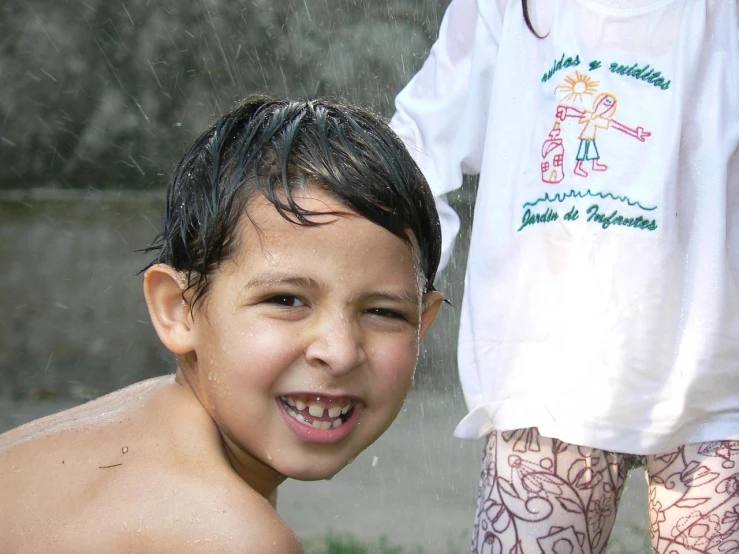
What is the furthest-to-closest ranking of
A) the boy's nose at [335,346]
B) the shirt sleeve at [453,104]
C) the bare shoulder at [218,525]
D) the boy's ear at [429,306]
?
the shirt sleeve at [453,104] < the boy's ear at [429,306] < the boy's nose at [335,346] < the bare shoulder at [218,525]

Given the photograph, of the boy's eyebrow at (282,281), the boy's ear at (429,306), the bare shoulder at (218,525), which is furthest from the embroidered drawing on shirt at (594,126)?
the bare shoulder at (218,525)

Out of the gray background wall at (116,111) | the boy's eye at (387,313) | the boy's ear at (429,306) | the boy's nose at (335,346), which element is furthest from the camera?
the gray background wall at (116,111)

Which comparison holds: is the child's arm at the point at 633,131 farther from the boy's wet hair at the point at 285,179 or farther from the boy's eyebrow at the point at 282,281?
the boy's eyebrow at the point at 282,281

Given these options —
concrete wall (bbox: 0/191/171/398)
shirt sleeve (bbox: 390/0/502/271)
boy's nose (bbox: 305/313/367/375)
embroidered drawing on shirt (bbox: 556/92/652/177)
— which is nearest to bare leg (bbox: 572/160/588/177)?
embroidered drawing on shirt (bbox: 556/92/652/177)

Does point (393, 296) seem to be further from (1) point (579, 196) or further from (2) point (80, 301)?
(2) point (80, 301)

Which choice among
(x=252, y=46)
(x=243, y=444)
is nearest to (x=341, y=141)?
(x=243, y=444)

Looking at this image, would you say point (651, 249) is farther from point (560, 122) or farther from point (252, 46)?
point (252, 46)

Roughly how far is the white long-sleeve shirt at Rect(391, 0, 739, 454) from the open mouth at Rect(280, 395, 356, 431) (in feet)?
2.48

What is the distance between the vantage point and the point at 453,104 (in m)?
2.63

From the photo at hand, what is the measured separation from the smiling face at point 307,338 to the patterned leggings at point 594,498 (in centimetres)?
66

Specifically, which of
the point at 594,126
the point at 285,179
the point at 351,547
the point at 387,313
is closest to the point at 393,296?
the point at 387,313

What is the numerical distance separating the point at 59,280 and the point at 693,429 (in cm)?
387

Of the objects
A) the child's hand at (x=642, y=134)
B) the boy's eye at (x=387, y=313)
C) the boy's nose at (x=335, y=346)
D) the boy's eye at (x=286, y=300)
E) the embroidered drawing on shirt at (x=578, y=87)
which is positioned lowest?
the boy's nose at (x=335, y=346)

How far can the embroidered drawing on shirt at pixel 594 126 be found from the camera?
88.1 inches
